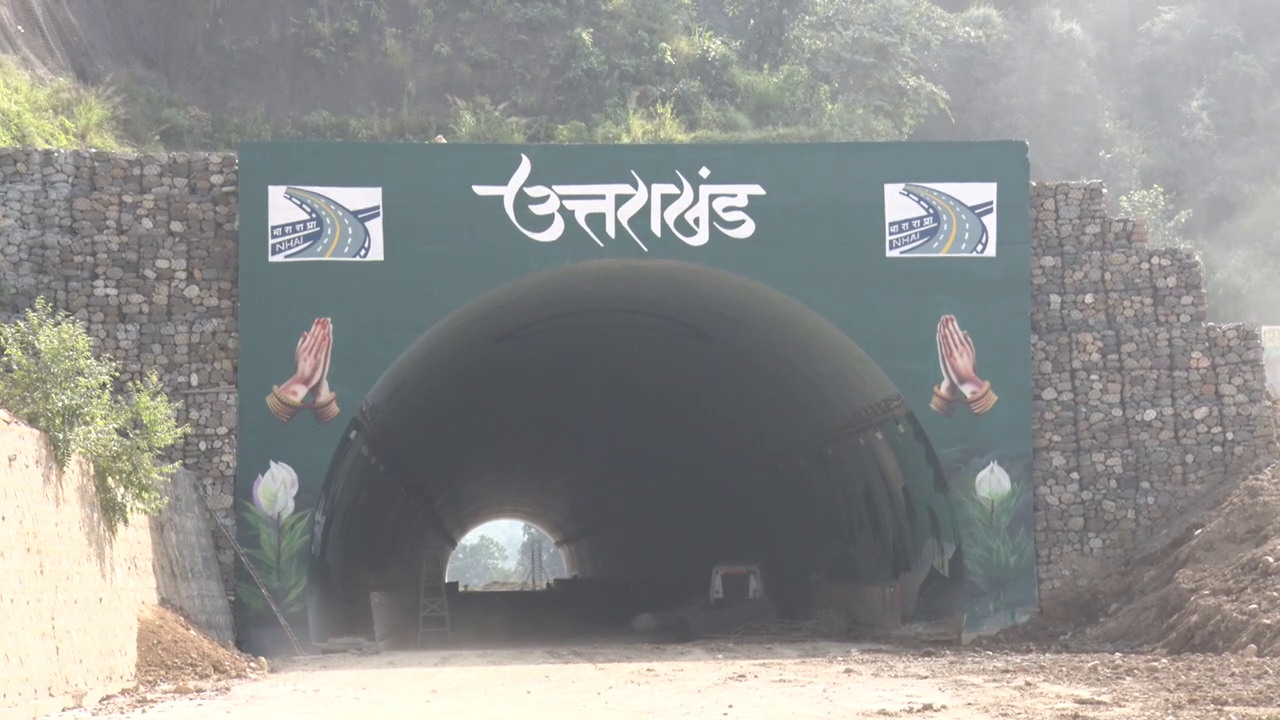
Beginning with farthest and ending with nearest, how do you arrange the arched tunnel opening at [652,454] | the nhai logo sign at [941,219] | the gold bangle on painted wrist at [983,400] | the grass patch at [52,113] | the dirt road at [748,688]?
1. the grass patch at [52,113]
2. the arched tunnel opening at [652,454]
3. the nhai logo sign at [941,219]
4. the gold bangle on painted wrist at [983,400]
5. the dirt road at [748,688]

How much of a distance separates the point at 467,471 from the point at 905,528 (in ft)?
55.6

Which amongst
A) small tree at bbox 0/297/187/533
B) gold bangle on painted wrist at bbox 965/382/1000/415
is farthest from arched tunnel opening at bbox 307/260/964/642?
small tree at bbox 0/297/187/533

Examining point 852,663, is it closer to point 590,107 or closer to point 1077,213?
point 1077,213

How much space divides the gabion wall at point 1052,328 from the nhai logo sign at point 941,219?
88cm

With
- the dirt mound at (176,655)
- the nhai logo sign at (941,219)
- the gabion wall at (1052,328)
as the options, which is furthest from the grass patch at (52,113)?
the nhai logo sign at (941,219)

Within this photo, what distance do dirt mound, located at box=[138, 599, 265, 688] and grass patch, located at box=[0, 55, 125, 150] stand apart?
13157 mm

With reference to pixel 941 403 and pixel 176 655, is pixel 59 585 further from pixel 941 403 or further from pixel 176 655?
pixel 941 403

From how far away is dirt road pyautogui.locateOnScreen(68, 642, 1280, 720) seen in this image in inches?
545

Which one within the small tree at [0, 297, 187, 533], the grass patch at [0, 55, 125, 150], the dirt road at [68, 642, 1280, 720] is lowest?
the dirt road at [68, 642, 1280, 720]

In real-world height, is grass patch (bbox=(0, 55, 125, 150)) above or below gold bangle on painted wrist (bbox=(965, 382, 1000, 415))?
above

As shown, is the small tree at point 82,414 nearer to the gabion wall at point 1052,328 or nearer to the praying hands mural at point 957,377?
the gabion wall at point 1052,328

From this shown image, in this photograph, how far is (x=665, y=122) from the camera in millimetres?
39344

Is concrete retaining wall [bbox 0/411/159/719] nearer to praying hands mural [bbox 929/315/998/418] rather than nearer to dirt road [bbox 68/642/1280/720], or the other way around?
dirt road [bbox 68/642/1280/720]

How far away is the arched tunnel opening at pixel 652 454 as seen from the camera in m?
23.0
